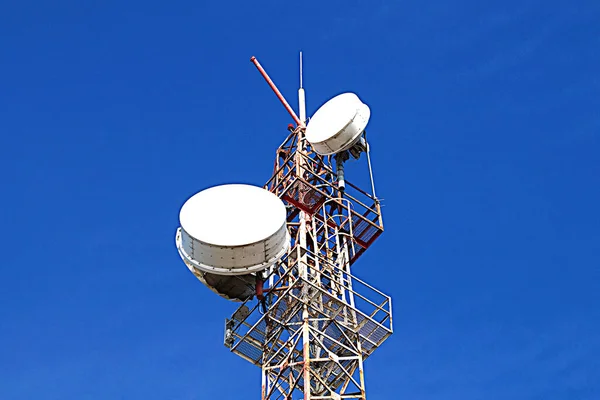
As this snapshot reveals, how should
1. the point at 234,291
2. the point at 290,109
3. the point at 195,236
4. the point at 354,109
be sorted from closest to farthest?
the point at 195,236, the point at 234,291, the point at 354,109, the point at 290,109

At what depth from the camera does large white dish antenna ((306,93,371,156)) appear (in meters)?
40.6

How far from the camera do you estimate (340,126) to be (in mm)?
40531

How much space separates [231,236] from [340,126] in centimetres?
810

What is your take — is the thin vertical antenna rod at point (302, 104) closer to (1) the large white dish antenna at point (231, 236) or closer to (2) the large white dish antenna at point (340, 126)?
(2) the large white dish antenna at point (340, 126)

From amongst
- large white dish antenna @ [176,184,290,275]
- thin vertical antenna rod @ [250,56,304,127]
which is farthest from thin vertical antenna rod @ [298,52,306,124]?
large white dish antenna @ [176,184,290,275]

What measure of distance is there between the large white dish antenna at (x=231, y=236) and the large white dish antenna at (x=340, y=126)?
19.1 feet

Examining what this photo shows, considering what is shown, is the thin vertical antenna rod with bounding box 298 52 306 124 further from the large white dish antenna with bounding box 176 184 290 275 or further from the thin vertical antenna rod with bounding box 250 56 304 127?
the large white dish antenna with bounding box 176 184 290 275

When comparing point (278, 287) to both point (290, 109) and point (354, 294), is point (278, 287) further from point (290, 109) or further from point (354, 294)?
point (290, 109)

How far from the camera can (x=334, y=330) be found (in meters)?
35.3

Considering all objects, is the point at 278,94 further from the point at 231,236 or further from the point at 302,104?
the point at 231,236

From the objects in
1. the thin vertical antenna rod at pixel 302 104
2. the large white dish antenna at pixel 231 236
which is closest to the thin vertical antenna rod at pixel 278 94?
the thin vertical antenna rod at pixel 302 104

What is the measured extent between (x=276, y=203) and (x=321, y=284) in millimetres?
3161

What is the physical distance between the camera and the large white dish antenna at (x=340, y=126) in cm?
4059

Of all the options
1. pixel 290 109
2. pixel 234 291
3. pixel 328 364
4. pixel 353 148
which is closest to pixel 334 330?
pixel 328 364
